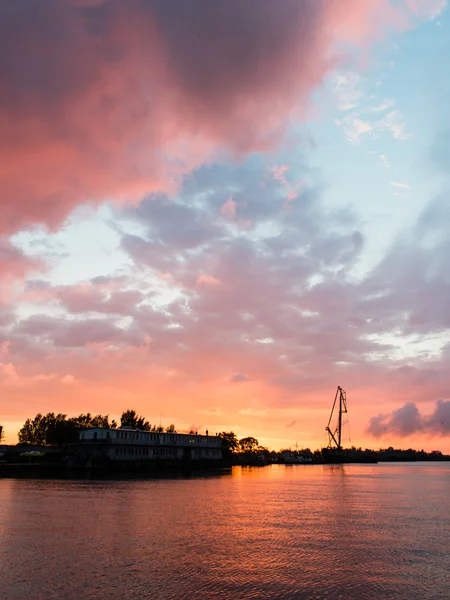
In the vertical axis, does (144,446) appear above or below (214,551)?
above

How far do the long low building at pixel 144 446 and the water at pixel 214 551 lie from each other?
7274 cm

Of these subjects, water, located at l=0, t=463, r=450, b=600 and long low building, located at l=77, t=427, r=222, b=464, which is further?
long low building, located at l=77, t=427, r=222, b=464

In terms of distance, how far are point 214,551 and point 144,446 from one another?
121m

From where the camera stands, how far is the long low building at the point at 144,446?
143 m

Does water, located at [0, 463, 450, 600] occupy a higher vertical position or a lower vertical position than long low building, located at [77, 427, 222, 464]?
lower

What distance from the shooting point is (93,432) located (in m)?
146

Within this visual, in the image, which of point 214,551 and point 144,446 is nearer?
point 214,551

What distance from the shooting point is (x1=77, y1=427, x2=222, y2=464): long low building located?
5640 inches

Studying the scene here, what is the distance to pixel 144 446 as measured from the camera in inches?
6137

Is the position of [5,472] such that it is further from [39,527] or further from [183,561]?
[183,561]

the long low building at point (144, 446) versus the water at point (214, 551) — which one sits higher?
the long low building at point (144, 446)

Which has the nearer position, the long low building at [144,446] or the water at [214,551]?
the water at [214,551]

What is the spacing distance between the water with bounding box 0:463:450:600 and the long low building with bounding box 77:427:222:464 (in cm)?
7274

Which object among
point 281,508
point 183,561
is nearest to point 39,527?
point 183,561
